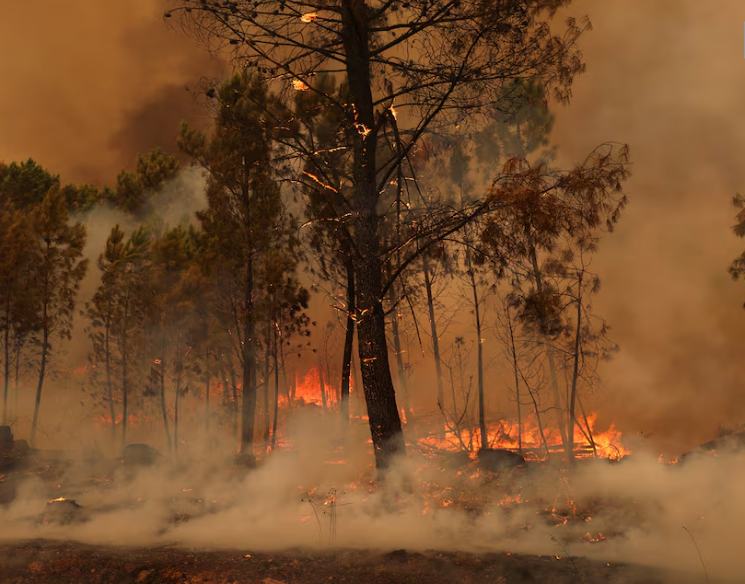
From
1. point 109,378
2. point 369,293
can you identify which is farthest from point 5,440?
point 369,293

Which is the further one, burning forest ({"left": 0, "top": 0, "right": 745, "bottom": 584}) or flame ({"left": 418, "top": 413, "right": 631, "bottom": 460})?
flame ({"left": 418, "top": 413, "right": 631, "bottom": 460})

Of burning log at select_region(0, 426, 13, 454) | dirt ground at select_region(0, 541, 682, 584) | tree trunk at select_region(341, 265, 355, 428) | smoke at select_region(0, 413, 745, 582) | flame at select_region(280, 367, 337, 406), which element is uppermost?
flame at select_region(280, 367, 337, 406)

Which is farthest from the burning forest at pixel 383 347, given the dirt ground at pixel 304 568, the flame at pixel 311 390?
the flame at pixel 311 390

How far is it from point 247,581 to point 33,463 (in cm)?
1058

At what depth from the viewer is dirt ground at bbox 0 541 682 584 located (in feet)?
19.9

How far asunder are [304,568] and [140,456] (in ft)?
32.5

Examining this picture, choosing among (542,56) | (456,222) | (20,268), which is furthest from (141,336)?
(542,56)

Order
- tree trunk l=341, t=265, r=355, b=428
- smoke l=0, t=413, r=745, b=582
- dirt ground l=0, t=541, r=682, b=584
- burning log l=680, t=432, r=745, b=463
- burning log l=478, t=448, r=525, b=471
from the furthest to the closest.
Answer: tree trunk l=341, t=265, r=355, b=428
burning log l=478, t=448, r=525, b=471
burning log l=680, t=432, r=745, b=463
smoke l=0, t=413, r=745, b=582
dirt ground l=0, t=541, r=682, b=584

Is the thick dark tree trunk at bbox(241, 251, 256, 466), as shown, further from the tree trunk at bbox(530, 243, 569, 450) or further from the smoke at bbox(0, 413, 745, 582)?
the tree trunk at bbox(530, 243, 569, 450)

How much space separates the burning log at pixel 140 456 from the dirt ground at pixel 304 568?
22.9 feet

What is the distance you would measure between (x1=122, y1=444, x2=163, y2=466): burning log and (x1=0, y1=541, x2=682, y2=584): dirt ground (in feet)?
22.9

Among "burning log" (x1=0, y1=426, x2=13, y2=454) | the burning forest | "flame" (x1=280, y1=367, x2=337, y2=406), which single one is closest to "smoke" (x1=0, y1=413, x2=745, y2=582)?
the burning forest

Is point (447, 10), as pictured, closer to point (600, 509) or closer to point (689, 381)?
point (600, 509)

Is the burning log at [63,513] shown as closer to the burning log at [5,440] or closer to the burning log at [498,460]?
the burning log at [498,460]
